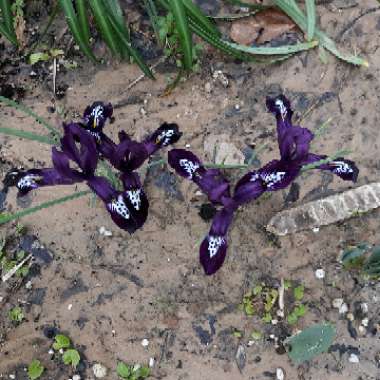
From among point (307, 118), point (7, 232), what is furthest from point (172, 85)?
point (7, 232)

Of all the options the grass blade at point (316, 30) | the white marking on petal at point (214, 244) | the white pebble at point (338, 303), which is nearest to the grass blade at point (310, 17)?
the grass blade at point (316, 30)

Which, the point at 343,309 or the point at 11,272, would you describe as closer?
the point at 343,309

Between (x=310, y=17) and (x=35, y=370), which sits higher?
(x=310, y=17)

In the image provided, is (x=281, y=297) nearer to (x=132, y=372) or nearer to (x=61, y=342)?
(x=132, y=372)

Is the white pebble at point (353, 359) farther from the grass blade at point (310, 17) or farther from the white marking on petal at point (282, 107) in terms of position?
the grass blade at point (310, 17)

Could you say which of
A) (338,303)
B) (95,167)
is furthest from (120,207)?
(338,303)

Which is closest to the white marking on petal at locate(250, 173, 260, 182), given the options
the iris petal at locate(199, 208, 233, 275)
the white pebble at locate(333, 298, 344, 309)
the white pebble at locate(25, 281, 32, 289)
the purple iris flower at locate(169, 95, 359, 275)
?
the purple iris flower at locate(169, 95, 359, 275)

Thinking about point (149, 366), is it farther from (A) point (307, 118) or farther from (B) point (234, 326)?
(A) point (307, 118)
